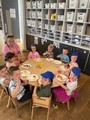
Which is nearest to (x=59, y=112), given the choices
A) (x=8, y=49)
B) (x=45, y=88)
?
(x=45, y=88)

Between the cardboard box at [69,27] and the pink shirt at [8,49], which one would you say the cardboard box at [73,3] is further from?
the pink shirt at [8,49]

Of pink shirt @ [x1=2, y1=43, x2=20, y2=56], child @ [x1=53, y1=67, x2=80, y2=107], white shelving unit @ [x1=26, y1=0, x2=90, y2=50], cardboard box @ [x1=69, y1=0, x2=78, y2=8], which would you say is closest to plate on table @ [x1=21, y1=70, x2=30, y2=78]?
child @ [x1=53, y1=67, x2=80, y2=107]

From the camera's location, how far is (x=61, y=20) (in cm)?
344

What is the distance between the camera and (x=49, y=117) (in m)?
1.95

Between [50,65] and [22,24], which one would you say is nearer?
[50,65]

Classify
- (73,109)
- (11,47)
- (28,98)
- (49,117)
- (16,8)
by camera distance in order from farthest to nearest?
1. (16,8)
2. (11,47)
3. (73,109)
4. (49,117)
5. (28,98)

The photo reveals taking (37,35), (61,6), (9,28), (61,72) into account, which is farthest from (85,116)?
(9,28)

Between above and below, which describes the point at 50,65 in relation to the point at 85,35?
below

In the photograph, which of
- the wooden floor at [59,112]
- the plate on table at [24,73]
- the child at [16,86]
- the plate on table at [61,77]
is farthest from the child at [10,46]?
the plate on table at [61,77]

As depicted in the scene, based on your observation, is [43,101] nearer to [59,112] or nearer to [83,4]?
[59,112]

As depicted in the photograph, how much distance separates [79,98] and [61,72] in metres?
0.73

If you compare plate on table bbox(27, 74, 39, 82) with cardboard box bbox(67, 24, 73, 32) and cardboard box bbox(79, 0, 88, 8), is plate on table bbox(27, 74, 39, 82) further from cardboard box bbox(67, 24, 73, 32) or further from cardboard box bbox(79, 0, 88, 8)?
cardboard box bbox(79, 0, 88, 8)

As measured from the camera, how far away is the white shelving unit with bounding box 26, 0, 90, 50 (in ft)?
9.95

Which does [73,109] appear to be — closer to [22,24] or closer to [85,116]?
[85,116]
